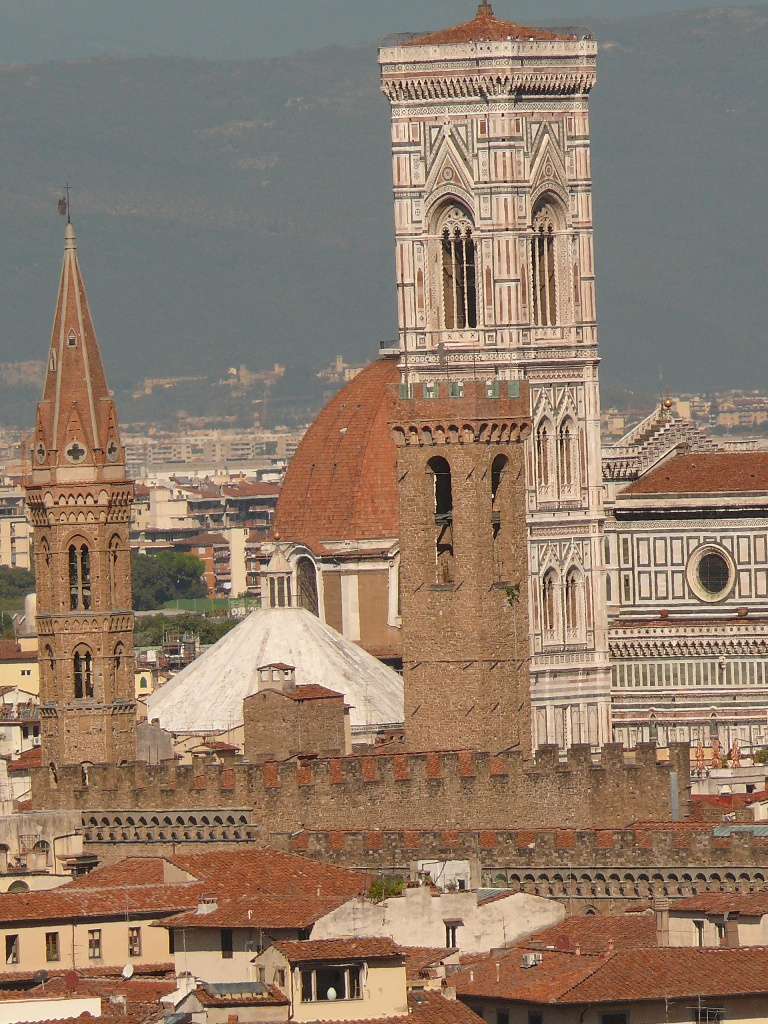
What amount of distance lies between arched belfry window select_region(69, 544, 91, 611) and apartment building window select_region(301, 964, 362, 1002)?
1317 inches

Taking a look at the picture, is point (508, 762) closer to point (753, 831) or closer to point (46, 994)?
point (753, 831)

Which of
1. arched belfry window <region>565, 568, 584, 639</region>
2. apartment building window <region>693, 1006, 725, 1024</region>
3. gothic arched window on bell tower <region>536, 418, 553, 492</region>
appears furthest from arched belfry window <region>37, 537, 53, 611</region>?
apartment building window <region>693, 1006, 725, 1024</region>

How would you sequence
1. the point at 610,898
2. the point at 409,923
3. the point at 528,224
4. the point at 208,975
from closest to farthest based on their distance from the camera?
the point at 208,975
the point at 409,923
the point at 610,898
the point at 528,224

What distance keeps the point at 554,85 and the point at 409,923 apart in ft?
161

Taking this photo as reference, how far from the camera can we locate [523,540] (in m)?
76.5

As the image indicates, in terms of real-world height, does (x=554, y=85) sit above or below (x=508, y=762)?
above

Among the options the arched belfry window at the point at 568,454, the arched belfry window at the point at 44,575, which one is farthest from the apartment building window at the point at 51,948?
the arched belfry window at the point at 568,454

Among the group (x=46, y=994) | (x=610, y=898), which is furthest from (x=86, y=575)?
(x=46, y=994)

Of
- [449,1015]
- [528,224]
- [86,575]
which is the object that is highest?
[528,224]

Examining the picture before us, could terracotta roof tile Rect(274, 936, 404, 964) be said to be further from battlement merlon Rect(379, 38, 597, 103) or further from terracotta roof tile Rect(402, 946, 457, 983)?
battlement merlon Rect(379, 38, 597, 103)

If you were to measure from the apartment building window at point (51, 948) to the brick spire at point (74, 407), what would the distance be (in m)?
26.0

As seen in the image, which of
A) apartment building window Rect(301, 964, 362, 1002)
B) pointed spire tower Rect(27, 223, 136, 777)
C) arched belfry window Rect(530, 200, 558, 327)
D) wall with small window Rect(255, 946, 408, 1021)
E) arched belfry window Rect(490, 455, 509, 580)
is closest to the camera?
Answer: wall with small window Rect(255, 946, 408, 1021)

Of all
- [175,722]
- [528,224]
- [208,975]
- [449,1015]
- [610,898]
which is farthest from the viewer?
[528,224]

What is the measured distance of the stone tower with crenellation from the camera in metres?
96.2
